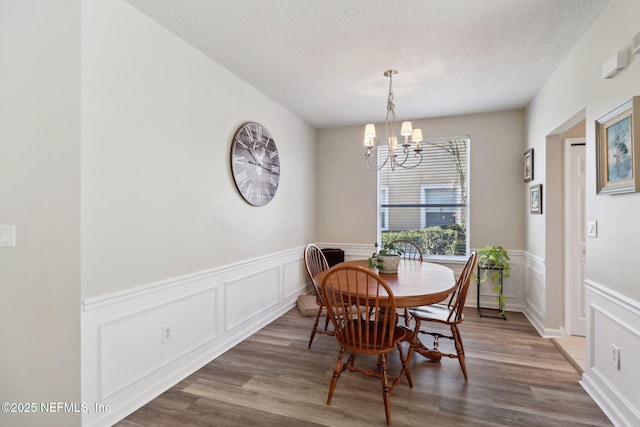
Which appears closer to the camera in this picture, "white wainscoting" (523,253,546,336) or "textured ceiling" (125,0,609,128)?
"textured ceiling" (125,0,609,128)

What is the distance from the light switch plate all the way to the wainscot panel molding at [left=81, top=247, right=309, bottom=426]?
19.5 inches

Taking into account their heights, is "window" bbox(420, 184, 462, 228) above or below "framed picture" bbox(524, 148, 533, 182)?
below

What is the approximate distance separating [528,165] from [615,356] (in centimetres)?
236

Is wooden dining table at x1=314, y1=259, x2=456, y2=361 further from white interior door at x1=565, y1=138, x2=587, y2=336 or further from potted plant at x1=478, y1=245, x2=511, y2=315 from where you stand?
white interior door at x1=565, y1=138, x2=587, y2=336

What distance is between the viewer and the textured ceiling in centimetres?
196

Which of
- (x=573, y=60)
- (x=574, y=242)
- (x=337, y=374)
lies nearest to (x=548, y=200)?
(x=574, y=242)

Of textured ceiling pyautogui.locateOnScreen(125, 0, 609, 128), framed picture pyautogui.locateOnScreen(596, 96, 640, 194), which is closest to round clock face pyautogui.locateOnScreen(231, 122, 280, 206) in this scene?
textured ceiling pyautogui.locateOnScreen(125, 0, 609, 128)

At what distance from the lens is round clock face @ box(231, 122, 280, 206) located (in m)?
2.96

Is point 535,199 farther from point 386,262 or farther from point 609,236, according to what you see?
point 386,262

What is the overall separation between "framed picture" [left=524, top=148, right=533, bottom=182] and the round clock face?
2.92m

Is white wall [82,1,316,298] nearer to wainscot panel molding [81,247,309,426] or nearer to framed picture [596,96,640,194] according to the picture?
wainscot panel molding [81,247,309,426]

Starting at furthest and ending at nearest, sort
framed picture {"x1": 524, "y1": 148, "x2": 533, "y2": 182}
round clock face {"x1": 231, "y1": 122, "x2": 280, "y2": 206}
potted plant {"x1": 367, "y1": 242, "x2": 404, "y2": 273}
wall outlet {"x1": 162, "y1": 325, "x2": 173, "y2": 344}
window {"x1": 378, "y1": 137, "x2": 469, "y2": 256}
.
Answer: window {"x1": 378, "y1": 137, "x2": 469, "y2": 256}, framed picture {"x1": 524, "y1": 148, "x2": 533, "y2": 182}, round clock face {"x1": 231, "y1": 122, "x2": 280, "y2": 206}, potted plant {"x1": 367, "y1": 242, "x2": 404, "y2": 273}, wall outlet {"x1": 162, "y1": 325, "x2": 173, "y2": 344}

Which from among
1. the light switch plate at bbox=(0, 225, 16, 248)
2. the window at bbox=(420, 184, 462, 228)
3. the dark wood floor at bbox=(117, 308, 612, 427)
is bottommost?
the dark wood floor at bbox=(117, 308, 612, 427)

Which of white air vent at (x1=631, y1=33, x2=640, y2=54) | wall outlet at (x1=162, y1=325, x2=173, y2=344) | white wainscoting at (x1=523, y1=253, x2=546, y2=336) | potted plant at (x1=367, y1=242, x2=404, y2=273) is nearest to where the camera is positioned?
white air vent at (x1=631, y1=33, x2=640, y2=54)
